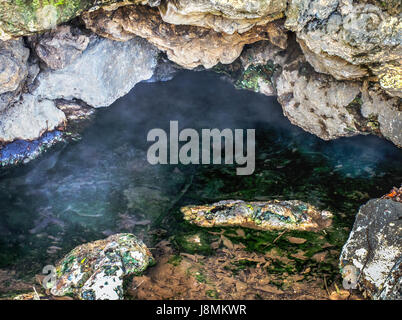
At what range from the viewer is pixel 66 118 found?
24.3 ft

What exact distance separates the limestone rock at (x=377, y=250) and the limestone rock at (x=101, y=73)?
4870 mm

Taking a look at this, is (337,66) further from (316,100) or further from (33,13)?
(33,13)

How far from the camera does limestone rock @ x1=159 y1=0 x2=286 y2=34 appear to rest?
15.2 ft

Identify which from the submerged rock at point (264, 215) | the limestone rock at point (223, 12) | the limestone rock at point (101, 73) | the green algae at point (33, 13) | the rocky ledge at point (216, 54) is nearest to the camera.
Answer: the green algae at point (33, 13)

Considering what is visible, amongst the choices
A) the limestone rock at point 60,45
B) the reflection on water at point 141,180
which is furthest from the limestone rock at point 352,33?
the limestone rock at point 60,45

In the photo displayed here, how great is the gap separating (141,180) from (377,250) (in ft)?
12.7

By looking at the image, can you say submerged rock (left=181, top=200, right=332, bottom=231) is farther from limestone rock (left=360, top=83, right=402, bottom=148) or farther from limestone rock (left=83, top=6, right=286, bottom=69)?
limestone rock (left=83, top=6, right=286, bottom=69)

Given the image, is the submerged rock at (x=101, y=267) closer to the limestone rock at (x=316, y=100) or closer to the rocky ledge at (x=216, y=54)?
the rocky ledge at (x=216, y=54)

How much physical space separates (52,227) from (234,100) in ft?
16.4

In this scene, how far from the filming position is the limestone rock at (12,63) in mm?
5391

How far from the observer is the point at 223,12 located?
4.81 m

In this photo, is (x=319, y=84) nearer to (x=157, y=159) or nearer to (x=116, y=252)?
(x=157, y=159)

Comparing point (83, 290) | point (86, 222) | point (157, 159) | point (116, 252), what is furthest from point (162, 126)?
point (83, 290)

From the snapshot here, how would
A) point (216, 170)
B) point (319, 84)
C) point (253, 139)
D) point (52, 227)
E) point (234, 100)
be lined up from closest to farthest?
point (52, 227)
point (319, 84)
point (216, 170)
point (253, 139)
point (234, 100)
